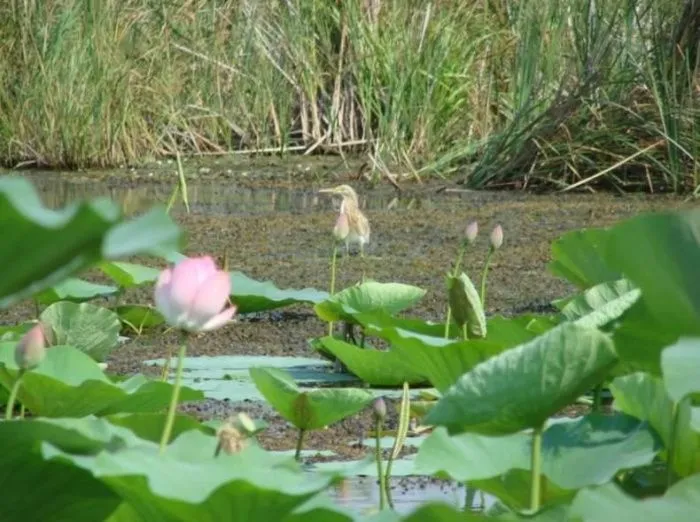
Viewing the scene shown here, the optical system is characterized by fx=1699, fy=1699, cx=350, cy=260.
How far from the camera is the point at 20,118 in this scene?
927 centimetres

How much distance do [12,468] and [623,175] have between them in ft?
20.8

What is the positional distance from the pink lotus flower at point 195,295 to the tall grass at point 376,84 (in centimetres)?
591

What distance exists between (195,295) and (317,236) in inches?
179

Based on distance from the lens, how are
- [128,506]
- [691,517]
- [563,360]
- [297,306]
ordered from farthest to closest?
[297,306]
[563,360]
[128,506]
[691,517]

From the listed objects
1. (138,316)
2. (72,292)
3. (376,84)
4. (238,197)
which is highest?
(72,292)

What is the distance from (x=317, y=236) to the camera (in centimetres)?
598

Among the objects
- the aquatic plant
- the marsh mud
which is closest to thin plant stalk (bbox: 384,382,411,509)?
the marsh mud

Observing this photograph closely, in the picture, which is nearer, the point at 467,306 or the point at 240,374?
the point at 467,306

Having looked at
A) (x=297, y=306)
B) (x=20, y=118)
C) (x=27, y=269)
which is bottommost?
(x=20, y=118)

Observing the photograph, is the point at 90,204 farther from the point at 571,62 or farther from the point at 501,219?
the point at 571,62

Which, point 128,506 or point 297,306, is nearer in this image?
point 128,506

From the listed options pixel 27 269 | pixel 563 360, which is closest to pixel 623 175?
pixel 563 360

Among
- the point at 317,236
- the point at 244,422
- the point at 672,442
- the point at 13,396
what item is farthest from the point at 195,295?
the point at 317,236

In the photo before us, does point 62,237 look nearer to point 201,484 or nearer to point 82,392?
point 201,484
